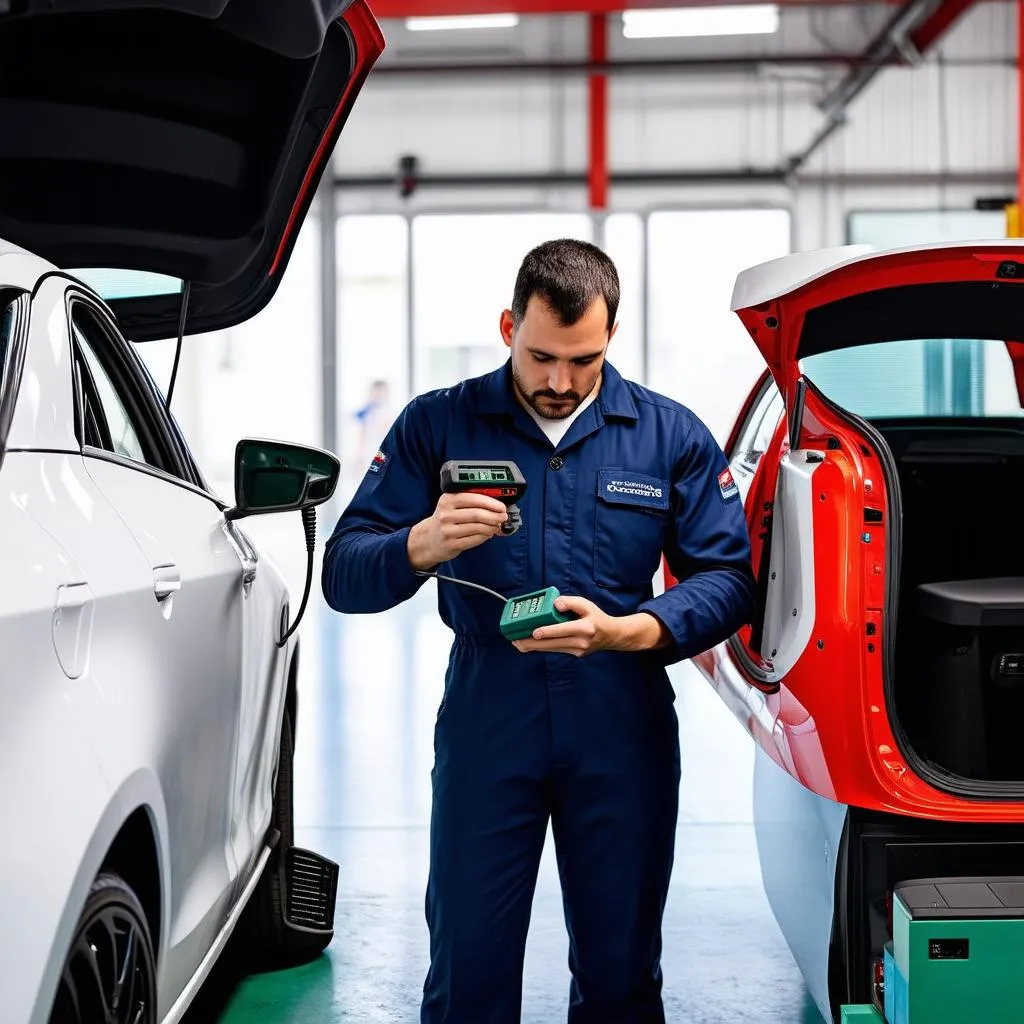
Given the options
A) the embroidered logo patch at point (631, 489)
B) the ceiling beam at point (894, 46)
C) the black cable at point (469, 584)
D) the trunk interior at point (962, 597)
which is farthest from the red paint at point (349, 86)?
the ceiling beam at point (894, 46)

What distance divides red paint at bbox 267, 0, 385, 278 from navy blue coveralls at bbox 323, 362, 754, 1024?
0.84 metres

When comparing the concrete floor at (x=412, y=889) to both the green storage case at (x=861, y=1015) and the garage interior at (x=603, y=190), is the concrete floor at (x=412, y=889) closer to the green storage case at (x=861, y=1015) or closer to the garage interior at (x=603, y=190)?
the green storage case at (x=861, y=1015)

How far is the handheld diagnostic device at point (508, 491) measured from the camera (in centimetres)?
195

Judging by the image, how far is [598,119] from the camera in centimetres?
1476

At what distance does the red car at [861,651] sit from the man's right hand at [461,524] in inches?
26.3

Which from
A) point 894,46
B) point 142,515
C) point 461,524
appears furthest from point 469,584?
point 894,46

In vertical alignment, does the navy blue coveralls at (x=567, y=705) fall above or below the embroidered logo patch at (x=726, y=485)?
below

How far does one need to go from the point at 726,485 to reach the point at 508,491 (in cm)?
55

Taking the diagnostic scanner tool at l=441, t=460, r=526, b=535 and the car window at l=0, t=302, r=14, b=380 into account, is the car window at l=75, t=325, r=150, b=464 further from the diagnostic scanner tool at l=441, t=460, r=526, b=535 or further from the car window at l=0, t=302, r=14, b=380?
the diagnostic scanner tool at l=441, t=460, r=526, b=535

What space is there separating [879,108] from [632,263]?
11.2ft

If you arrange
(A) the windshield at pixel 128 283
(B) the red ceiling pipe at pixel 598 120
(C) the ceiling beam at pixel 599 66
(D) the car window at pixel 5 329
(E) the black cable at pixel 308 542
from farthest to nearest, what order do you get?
1. (B) the red ceiling pipe at pixel 598 120
2. (C) the ceiling beam at pixel 599 66
3. (A) the windshield at pixel 128 283
4. (E) the black cable at pixel 308 542
5. (D) the car window at pixel 5 329

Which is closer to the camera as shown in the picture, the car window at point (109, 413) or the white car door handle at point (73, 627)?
the white car door handle at point (73, 627)

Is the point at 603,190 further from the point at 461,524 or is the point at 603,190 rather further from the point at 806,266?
the point at 461,524

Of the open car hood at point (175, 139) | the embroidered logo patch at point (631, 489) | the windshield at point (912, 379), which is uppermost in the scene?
the windshield at point (912, 379)
